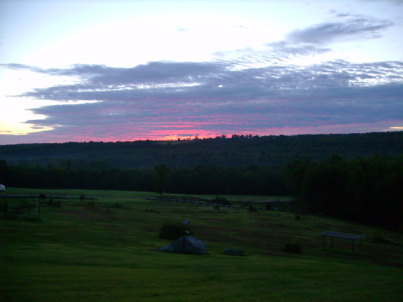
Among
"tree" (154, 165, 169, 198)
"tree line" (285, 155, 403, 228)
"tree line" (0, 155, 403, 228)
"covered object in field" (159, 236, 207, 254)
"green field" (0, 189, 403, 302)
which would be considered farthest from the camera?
"tree" (154, 165, 169, 198)

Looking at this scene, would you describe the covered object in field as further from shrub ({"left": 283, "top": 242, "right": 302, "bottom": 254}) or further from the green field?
shrub ({"left": 283, "top": 242, "right": 302, "bottom": 254})

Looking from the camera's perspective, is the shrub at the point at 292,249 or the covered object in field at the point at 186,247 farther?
the shrub at the point at 292,249

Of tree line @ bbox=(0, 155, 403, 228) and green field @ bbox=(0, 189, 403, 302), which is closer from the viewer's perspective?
green field @ bbox=(0, 189, 403, 302)

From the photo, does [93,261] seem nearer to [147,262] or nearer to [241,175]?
[147,262]

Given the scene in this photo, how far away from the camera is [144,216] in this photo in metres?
49.4

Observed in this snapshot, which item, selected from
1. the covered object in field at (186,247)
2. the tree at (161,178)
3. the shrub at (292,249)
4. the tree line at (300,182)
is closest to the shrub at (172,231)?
the covered object in field at (186,247)

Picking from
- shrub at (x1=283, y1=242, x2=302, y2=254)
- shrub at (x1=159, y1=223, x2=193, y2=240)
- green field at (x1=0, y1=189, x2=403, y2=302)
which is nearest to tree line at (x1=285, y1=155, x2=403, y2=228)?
green field at (x1=0, y1=189, x2=403, y2=302)

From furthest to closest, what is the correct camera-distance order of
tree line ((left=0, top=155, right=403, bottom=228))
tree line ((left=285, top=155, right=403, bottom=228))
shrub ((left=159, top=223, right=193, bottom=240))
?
tree line ((left=0, top=155, right=403, bottom=228)), tree line ((left=285, top=155, right=403, bottom=228)), shrub ((left=159, top=223, right=193, bottom=240))

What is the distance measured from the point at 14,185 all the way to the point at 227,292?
318 ft

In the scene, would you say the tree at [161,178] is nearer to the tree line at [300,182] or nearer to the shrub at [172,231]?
the tree line at [300,182]

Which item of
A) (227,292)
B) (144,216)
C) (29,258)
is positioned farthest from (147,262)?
(144,216)

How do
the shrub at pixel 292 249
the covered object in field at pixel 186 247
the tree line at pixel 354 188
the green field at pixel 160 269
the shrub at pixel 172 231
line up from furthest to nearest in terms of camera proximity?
1. the tree line at pixel 354 188
2. the shrub at pixel 172 231
3. the shrub at pixel 292 249
4. the covered object in field at pixel 186 247
5. the green field at pixel 160 269

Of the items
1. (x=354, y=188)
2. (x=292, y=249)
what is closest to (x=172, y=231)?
(x=292, y=249)

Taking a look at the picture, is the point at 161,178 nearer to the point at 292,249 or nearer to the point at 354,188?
the point at 354,188
